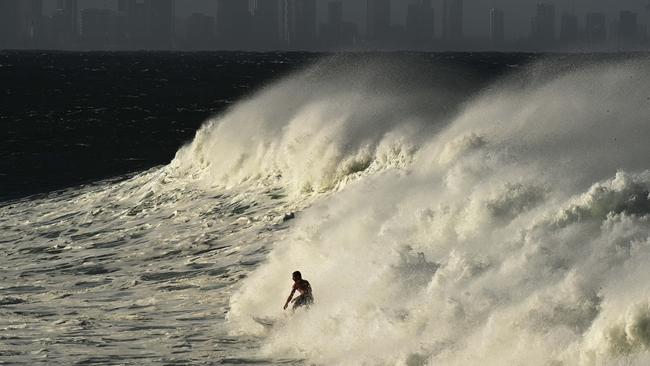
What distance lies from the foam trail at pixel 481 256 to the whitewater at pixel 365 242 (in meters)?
0.04

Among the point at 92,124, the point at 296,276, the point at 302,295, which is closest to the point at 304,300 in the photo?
the point at 302,295

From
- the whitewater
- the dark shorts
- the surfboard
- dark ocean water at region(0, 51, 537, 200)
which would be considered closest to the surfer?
the dark shorts

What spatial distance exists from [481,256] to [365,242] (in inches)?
145

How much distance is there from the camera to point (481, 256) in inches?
679

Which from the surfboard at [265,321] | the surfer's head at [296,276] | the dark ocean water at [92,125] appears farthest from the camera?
the dark ocean water at [92,125]

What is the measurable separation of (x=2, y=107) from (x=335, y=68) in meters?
51.1

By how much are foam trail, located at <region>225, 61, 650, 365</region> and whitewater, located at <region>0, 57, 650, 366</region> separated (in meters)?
0.04

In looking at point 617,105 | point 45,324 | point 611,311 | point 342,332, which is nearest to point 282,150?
point 617,105

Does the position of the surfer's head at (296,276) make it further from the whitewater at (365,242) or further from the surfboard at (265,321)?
the surfboard at (265,321)

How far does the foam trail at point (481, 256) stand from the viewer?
47.2ft

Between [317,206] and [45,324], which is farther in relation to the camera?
[317,206]

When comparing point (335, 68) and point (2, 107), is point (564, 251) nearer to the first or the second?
point (335, 68)

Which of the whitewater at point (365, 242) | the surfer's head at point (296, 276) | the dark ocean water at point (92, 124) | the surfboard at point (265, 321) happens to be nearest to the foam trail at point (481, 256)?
the whitewater at point (365, 242)

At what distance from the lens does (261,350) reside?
57.8ft
